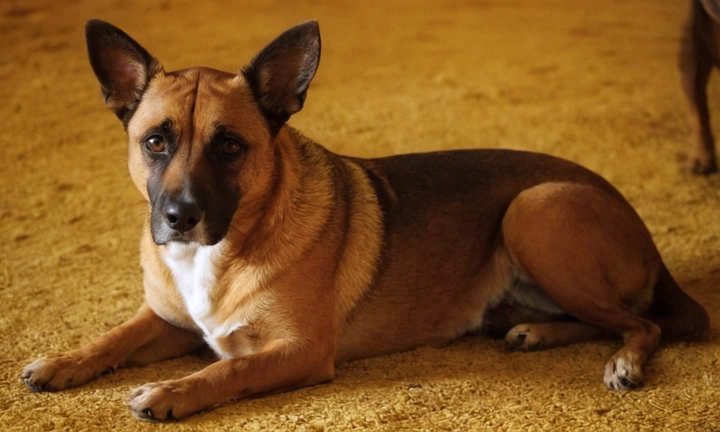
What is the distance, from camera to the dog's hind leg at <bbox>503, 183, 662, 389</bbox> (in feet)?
13.1

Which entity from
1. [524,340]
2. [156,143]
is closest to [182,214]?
[156,143]

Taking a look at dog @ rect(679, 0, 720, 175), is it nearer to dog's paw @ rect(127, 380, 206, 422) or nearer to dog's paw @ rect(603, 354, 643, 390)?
dog's paw @ rect(603, 354, 643, 390)

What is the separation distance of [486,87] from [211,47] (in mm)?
2528

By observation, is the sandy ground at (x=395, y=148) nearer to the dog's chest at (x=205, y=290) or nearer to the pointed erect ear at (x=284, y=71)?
the dog's chest at (x=205, y=290)

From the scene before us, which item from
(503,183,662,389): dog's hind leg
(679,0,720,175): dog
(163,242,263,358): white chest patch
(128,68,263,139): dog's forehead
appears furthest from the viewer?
(679,0,720,175): dog

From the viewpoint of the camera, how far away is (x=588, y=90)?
7.41 metres

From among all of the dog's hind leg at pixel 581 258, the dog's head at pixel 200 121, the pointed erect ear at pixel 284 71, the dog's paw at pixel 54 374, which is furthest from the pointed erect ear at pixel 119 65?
the dog's hind leg at pixel 581 258

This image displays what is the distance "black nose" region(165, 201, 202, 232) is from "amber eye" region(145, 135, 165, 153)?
0.94ft

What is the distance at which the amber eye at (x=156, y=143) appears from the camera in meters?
3.42

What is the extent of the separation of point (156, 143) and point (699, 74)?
4.30m

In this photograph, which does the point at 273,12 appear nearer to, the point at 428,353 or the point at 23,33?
the point at 23,33

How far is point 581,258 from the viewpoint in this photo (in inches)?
157

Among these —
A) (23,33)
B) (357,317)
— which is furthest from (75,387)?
(23,33)

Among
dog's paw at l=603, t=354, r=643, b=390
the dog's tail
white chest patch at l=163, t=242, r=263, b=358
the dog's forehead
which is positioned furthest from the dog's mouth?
the dog's tail
